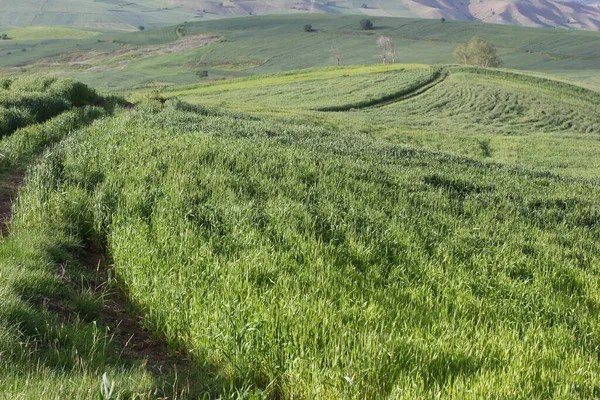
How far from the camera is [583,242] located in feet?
26.9

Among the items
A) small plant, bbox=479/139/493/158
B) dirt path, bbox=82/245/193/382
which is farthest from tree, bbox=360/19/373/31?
dirt path, bbox=82/245/193/382

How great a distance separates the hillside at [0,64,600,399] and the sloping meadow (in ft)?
0.08

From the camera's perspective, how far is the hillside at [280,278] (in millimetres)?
3377

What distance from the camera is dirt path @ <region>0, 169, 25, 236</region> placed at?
668 centimetres

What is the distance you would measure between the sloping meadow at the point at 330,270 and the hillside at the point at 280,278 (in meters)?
0.02

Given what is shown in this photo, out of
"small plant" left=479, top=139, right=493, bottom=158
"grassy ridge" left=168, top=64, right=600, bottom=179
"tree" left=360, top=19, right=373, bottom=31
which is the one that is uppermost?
"tree" left=360, top=19, right=373, bottom=31

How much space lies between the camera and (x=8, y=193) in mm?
8219

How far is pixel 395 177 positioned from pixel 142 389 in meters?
8.40

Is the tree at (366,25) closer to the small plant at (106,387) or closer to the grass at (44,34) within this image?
the grass at (44,34)

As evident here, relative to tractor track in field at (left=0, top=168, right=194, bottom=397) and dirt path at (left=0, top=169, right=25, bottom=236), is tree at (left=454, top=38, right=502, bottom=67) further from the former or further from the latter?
tractor track in field at (left=0, top=168, right=194, bottom=397)

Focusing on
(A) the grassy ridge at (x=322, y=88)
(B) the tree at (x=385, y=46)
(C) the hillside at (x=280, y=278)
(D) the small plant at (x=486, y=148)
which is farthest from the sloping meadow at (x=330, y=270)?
(B) the tree at (x=385, y=46)

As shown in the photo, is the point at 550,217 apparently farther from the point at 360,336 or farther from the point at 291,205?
the point at 360,336

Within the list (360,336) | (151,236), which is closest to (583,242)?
(360,336)

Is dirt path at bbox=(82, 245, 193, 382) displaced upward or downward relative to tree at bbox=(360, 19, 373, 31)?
downward
